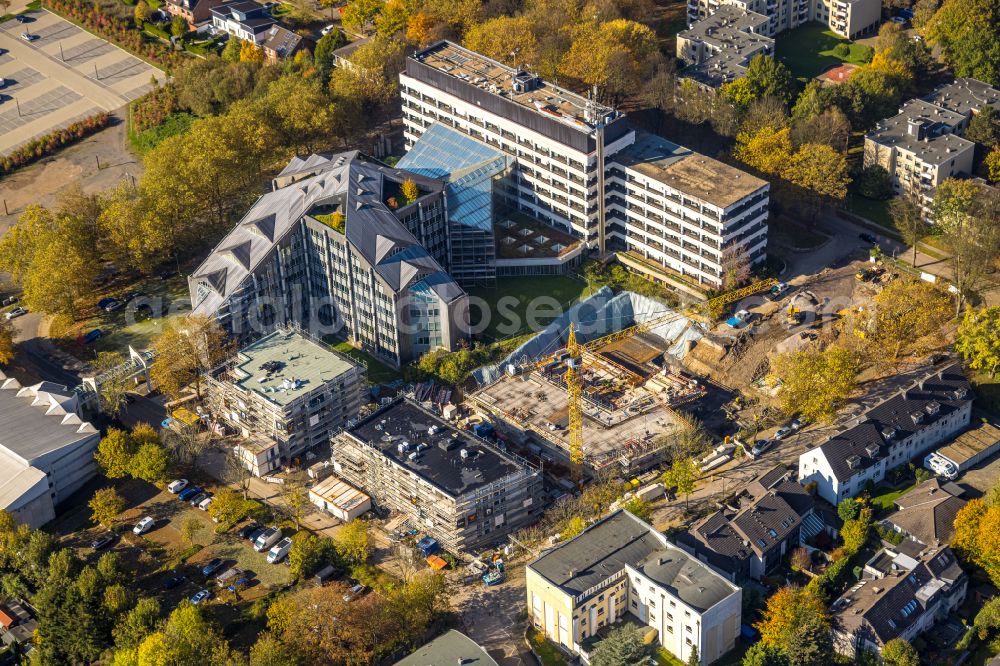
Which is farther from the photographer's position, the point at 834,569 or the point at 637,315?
the point at 637,315

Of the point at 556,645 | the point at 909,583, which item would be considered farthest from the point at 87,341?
the point at 909,583

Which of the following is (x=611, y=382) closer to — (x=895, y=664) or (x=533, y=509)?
(x=533, y=509)

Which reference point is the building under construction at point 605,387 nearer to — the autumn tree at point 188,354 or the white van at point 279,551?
the white van at point 279,551

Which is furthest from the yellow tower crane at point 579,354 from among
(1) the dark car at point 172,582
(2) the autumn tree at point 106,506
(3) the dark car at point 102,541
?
(3) the dark car at point 102,541


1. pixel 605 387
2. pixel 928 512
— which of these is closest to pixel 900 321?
pixel 928 512

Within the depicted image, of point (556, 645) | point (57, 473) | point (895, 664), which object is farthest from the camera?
point (57, 473)

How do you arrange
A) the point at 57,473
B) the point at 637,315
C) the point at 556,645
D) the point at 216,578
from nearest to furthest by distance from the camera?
the point at 556,645
the point at 216,578
the point at 57,473
the point at 637,315

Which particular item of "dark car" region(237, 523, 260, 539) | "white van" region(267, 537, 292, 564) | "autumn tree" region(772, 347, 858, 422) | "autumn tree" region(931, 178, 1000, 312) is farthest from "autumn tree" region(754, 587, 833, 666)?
"autumn tree" region(931, 178, 1000, 312)
